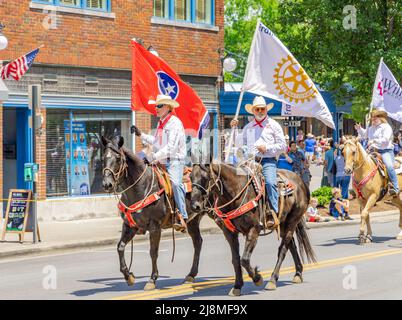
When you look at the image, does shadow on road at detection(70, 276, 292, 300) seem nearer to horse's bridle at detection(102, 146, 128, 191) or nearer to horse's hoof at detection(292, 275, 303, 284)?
horse's hoof at detection(292, 275, 303, 284)

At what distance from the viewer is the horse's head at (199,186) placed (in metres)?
10.6

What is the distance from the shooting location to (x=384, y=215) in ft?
81.3

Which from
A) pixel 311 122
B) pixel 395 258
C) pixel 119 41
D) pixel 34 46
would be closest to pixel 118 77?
pixel 119 41

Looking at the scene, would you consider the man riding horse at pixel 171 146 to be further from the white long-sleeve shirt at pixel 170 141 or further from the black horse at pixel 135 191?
the black horse at pixel 135 191

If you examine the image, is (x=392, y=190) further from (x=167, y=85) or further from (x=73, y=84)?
(x=73, y=84)

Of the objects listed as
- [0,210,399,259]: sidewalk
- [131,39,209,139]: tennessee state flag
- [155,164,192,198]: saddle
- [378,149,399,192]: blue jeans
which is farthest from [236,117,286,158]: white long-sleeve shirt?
[378,149,399,192]: blue jeans

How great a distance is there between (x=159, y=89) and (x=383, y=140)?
14.8 feet

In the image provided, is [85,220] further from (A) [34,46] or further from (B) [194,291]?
(B) [194,291]

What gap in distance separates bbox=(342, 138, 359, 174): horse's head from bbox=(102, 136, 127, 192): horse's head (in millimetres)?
6651

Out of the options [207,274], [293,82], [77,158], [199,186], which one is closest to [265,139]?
[199,186]

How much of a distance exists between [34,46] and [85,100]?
2.15 metres

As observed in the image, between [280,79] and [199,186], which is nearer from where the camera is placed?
[199,186]

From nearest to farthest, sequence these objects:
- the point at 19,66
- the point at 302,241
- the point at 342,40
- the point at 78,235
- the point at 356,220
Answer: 1. the point at 302,241
2. the point at 78,235
3. the point at 19,66
4. the point at 356,220
5. the point at 342,40

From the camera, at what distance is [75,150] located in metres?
23.2
